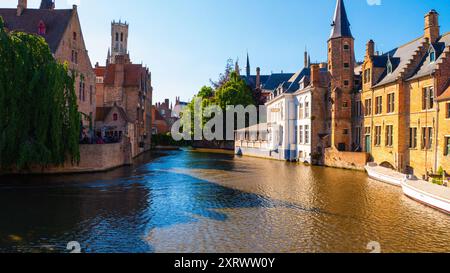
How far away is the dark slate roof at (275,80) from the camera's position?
290 feet

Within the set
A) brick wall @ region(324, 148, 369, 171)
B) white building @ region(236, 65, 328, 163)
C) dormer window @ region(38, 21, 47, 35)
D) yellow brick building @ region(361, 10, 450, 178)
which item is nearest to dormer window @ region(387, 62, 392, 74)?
yellow brick building @ region(361, 10, 450, 178)

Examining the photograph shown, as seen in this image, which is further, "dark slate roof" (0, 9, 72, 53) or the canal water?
"dark slate roof" (0, 9, 72, 53)

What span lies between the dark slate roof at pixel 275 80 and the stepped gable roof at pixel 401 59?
5332 cm

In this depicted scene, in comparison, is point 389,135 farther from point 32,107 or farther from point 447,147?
point 32,107

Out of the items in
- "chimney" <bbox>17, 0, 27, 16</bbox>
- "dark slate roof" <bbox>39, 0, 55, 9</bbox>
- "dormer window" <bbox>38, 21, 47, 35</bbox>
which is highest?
"dark slate roof" <bbox>39, 0, 55, 9</bbox>

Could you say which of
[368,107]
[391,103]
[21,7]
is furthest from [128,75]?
[391,103]

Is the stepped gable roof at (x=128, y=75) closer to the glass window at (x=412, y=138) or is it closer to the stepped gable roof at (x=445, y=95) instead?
the glass window at (x=412, y=138)

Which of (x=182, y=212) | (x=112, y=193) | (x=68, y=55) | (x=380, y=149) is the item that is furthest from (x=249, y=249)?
(x=68, y=55)

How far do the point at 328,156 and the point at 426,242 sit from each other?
25.3m

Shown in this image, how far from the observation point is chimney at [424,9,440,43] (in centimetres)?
3030

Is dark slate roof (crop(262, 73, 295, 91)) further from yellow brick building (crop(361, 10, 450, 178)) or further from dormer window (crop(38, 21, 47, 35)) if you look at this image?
dormer window (crop(38, 21, 47, 35))

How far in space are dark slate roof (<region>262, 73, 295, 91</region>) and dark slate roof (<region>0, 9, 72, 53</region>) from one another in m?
56.0

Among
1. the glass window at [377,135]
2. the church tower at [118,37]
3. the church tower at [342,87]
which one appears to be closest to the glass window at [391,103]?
the glass window at [377,135]
